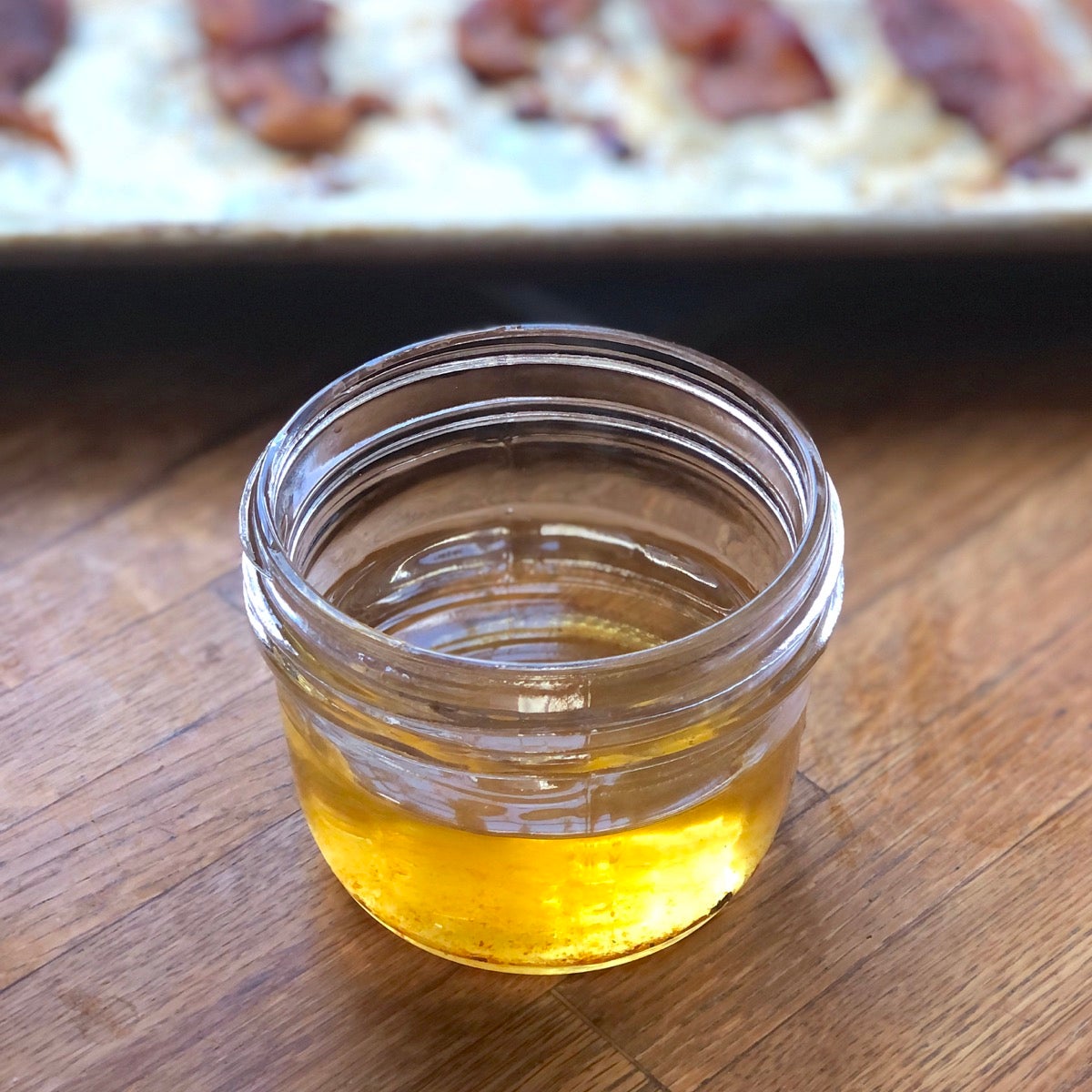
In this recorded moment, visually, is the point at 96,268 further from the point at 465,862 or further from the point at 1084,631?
the point at 1084,631

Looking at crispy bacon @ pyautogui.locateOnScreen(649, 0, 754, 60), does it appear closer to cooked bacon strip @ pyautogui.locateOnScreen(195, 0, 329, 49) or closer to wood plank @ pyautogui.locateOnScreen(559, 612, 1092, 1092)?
cooked bacon strip @ pyautogui.locateOnScreen(195, 0, 329, 49)

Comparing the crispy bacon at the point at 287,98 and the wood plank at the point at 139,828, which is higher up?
the crispy bacon at the point at 287,98

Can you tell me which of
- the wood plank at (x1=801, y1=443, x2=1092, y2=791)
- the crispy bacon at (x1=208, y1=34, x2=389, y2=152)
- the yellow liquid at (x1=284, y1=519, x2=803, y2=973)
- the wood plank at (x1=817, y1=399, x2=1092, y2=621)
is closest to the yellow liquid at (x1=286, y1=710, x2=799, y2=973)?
the yellow liquid at (x1=284, y1=519, x2=803, y2=973)

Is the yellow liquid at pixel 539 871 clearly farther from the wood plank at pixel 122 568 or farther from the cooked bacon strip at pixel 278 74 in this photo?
the cooked bacon strip at pixel 278 74

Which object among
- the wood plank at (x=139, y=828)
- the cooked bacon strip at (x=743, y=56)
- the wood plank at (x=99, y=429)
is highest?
the cooked bacon strip at (x=743, y=56)

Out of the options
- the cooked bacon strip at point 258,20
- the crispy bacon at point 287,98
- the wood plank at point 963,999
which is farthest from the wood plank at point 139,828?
the cooked bacon strip at point 258,20
